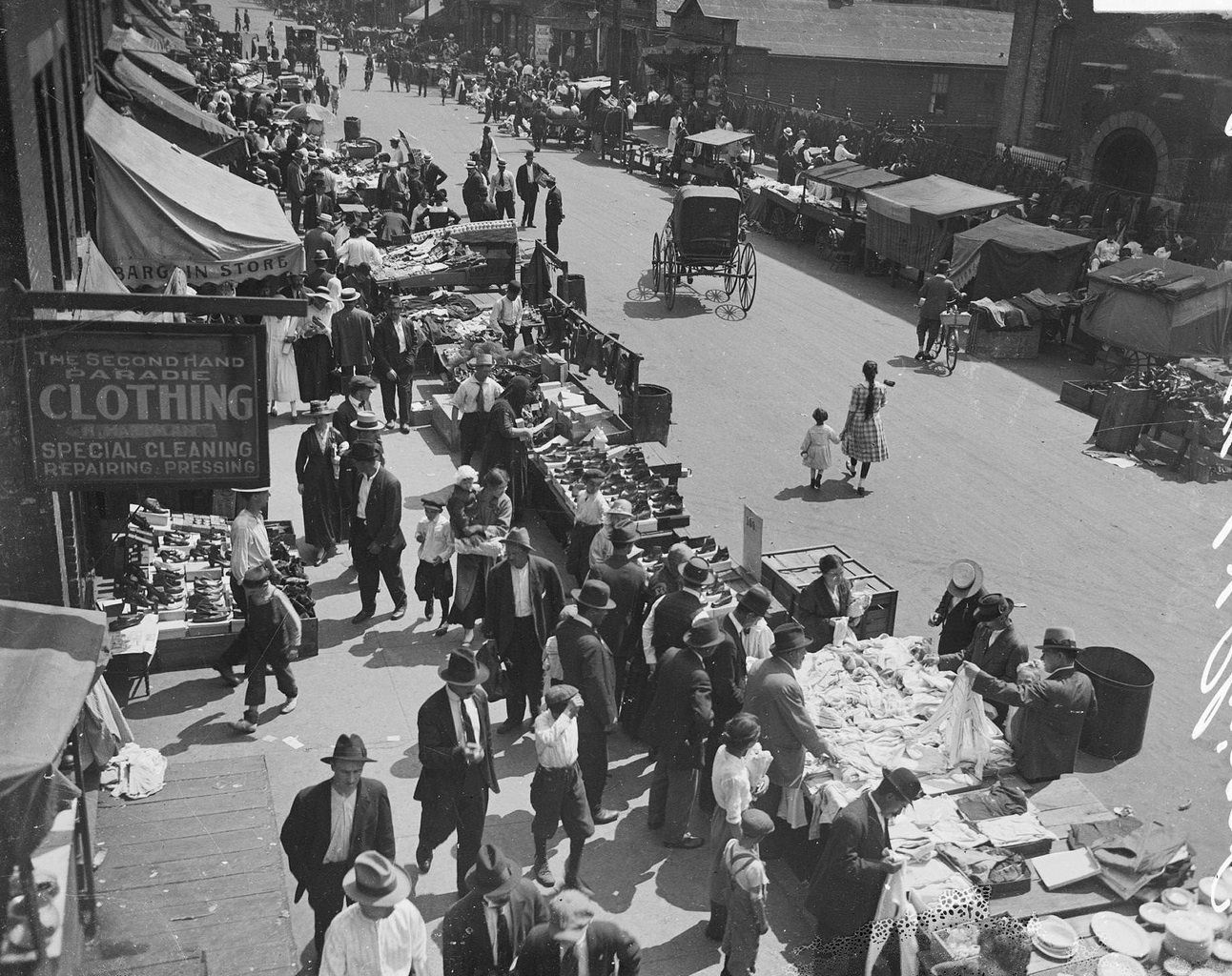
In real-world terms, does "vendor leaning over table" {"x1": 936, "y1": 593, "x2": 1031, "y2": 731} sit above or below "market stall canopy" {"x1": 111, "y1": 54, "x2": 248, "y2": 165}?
below

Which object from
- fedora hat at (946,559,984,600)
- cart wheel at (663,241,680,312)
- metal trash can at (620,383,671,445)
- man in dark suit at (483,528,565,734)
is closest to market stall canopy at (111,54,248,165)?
cart wheel at (663,241,680,312)

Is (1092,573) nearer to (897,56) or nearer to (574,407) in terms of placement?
(574,407)

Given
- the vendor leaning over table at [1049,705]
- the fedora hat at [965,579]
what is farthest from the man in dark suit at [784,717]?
the fedora hat at [965,579]

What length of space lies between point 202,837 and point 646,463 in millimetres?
6825

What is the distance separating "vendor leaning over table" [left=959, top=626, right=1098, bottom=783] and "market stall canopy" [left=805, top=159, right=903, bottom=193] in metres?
19.2

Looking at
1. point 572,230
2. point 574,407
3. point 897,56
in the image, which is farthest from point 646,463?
point 897,56

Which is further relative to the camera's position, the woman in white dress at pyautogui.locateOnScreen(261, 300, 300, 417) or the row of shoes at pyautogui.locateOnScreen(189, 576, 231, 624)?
the woman in white dress at pyautogui.locateOnScreen(261, 300, 300, 417)

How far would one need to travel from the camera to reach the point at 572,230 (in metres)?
28.9

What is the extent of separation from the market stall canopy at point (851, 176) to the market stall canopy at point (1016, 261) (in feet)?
15.6

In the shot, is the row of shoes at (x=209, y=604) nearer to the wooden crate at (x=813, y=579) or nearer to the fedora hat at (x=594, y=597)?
the fedora hat at (x=594, y=597)

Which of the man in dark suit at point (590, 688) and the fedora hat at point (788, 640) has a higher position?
the fedora hat at point (788, 640)

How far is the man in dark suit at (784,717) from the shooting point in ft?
26.2

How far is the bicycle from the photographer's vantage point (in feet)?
65.0

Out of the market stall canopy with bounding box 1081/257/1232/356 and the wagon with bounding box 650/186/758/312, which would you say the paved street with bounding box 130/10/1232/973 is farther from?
the market stall canopy with bounding box 1081/257/1232/356
